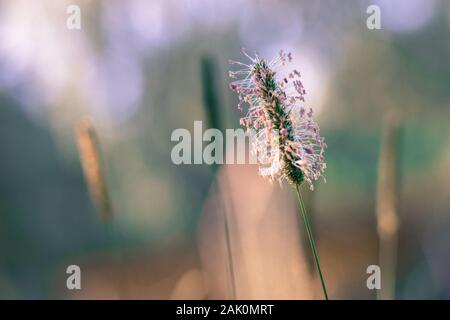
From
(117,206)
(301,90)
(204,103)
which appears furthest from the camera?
(117,206)

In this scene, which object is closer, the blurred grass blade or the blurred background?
the blurred grass blade

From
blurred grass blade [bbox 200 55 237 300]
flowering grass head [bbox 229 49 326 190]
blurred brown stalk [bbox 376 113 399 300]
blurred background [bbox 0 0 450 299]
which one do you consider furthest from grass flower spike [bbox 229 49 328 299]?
blurred background [bbox 0 0 450 299]

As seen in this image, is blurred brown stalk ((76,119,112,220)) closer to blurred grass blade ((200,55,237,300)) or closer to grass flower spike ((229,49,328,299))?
blurred grass blade ((200,55,237,300))

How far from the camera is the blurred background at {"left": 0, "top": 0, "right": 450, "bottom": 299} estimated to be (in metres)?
5.06

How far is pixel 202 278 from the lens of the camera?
12.3 ft

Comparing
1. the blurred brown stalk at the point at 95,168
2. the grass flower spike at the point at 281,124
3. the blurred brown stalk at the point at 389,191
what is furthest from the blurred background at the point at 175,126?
the grass flower spike at the point at 281,124

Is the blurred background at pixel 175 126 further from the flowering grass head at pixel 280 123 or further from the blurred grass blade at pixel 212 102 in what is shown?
the flowering grass head at pixel 280 123

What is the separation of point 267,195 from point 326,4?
3495 millimetres

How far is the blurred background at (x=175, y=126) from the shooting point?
5.06 m

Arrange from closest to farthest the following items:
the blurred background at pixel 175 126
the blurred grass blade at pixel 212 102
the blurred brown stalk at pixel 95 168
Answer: the blurred grass blade at pixel 212 102 < the blurred brown stalk at pixel 95 168 < the blurred background at pixel 175 126

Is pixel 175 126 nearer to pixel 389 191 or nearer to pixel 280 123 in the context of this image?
pixel 389 191

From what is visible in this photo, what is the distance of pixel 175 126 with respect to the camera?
21.0 feet
